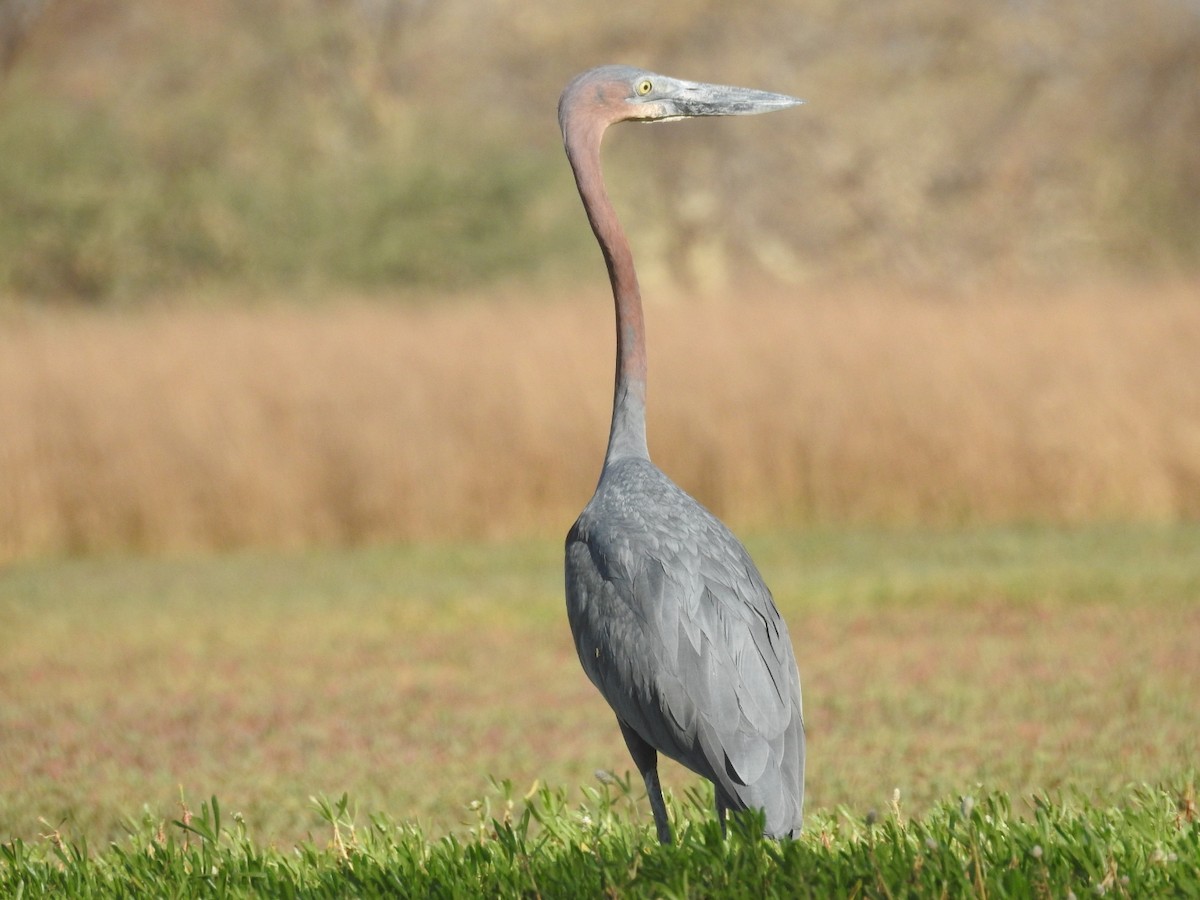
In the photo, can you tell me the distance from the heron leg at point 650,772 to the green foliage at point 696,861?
4 cm

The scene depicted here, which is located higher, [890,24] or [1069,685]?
[890,24]

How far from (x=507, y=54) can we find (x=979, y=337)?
67.9ft

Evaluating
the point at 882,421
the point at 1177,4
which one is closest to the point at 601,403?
the point at 882,421

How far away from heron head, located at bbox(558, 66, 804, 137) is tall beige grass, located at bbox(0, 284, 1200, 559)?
22.5ft

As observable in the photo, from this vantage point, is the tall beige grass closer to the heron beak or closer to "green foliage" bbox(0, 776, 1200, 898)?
the heron beak

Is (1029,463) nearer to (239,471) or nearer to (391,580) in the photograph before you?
(391,580)

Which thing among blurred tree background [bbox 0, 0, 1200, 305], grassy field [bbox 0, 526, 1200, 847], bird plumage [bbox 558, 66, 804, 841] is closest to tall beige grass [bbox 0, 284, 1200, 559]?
grassy field [bbox 0, 526, 1200, 847]

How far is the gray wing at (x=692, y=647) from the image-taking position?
3023mm

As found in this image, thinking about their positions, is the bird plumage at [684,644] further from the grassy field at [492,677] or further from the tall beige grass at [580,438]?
the tall beige grass at [580,438]

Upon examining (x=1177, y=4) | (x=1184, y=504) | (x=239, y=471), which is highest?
(x=1177, y=4)

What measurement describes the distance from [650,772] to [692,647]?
35 cm

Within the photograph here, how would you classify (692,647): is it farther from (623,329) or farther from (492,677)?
(492,677)

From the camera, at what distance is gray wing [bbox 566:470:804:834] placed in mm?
3023

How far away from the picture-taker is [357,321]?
40.2 ft
